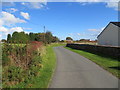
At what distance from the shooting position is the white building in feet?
109

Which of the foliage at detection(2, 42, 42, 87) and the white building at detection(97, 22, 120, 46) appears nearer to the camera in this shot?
the foliage at detection(2, 42, 42, 87)

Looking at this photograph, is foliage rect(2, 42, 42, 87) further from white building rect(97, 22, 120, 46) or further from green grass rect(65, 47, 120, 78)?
white building rect(97, 22, 120, 46)

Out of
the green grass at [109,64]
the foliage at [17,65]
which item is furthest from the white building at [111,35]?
the foliage at [17,65]

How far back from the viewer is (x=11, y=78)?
8.37 m

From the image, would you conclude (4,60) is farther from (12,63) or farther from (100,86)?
(100,86)

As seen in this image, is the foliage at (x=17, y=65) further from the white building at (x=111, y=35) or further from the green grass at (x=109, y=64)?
the white building at (x=111, y=35)

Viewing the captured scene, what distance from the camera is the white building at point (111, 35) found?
33.1 meters

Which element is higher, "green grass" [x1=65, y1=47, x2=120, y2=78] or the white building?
the white building

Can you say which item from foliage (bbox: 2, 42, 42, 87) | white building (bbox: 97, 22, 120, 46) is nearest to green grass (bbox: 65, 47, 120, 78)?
foliage (bbox: 2, 42, 42, 87)

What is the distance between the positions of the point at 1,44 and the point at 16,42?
1.20 metres

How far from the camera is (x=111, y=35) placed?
35.7m

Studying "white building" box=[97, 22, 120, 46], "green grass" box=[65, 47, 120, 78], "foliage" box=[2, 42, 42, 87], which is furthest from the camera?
"white building" box=[97, 22, 120, 46]

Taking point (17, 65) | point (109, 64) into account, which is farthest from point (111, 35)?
point (17, 65)

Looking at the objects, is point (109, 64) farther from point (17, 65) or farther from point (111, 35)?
point (111, 35)
